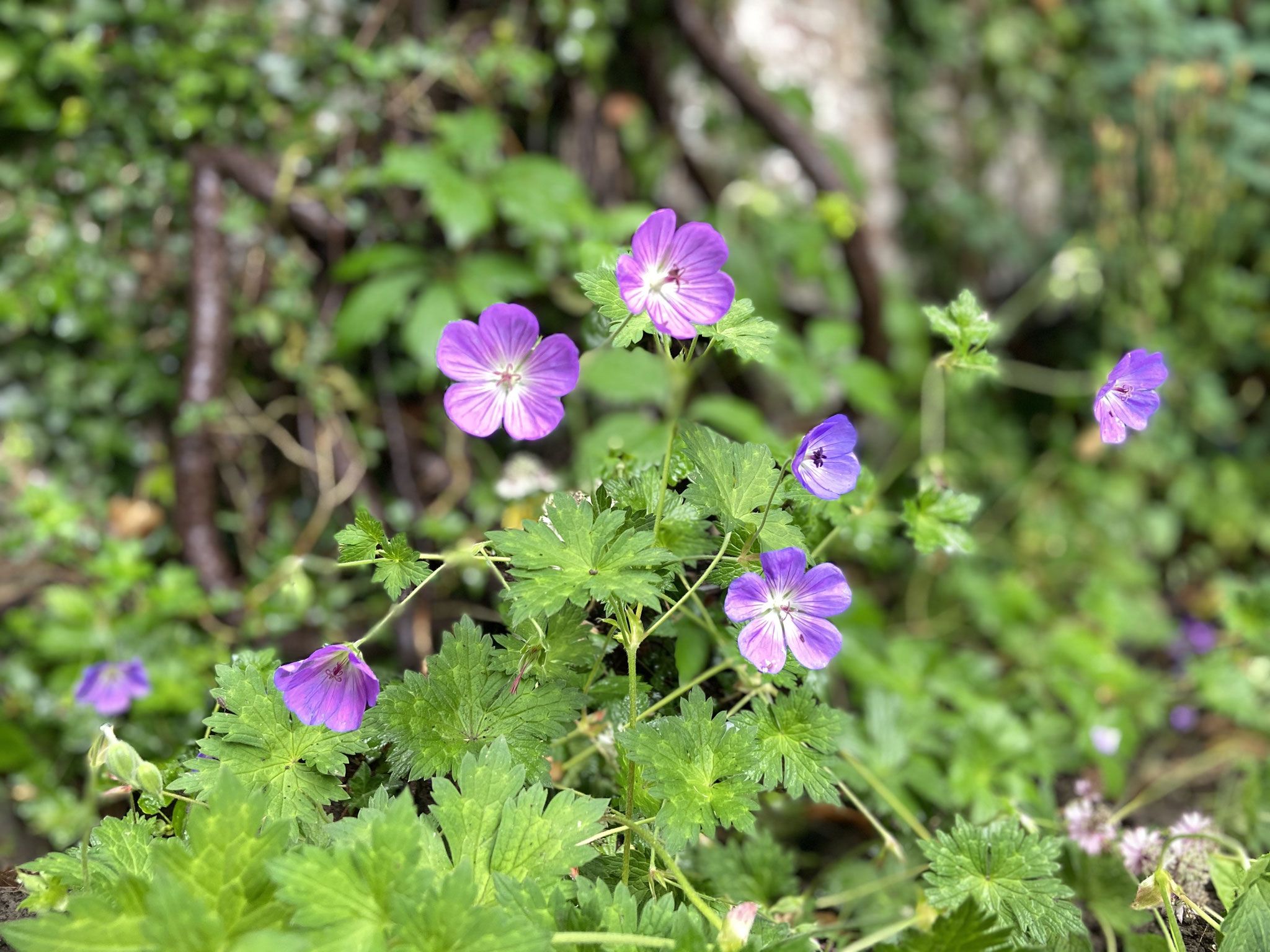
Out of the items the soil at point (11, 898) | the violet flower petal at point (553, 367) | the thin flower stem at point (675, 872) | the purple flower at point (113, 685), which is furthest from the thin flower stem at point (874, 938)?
the purple flower at point (113, 685)

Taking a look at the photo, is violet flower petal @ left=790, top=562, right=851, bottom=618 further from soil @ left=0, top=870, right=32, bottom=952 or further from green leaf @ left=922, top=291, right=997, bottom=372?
soil @ left=0, top=870, right=32, bottom=952

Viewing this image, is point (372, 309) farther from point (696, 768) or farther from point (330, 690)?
point (696, 768)

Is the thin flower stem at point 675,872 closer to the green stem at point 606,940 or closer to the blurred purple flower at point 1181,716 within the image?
the green stem at point 606,940

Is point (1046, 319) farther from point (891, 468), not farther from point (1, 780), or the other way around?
point (1, 780)

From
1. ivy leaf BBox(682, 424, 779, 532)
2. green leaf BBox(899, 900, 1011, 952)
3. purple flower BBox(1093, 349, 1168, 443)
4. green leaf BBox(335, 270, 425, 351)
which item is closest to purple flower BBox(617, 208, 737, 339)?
ivy leaf BBox(682, 424, 779, 532)

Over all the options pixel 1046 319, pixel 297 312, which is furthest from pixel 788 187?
pixel 297 312

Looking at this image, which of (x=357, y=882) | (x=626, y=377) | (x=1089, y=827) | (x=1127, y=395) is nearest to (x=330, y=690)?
(x=357, y=882)
